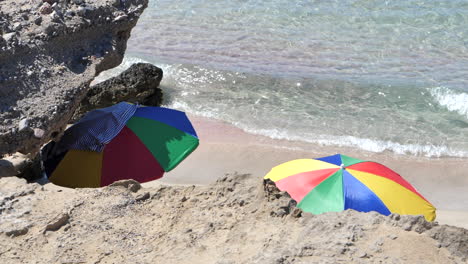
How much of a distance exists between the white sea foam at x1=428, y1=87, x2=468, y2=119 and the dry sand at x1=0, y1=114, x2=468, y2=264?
831cm

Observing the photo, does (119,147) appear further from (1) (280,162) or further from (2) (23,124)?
(1) (280,162)

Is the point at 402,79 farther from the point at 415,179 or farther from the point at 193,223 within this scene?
the point at 193,223

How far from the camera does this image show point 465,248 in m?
4.02

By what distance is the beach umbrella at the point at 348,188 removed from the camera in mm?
7160

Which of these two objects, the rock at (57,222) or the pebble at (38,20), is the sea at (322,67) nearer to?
the pebble at (38,20)

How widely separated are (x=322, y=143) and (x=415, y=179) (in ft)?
5.65

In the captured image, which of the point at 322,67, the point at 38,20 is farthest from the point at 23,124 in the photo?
the point at 322,67

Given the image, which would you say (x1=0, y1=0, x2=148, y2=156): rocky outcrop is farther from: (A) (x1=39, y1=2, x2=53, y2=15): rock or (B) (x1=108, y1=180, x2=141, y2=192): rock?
(B) (x1=108, y1=180, x2=141, y2=192): rock

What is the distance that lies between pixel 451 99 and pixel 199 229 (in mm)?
9157

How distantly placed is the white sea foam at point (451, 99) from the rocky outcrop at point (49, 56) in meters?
7.24

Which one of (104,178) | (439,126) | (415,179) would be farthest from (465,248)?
(439,126)

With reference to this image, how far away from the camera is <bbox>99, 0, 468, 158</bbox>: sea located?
11.5 meters

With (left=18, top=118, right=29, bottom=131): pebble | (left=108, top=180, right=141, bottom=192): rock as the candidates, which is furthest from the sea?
(left=108, top=180, right=141, bottom=192): rock

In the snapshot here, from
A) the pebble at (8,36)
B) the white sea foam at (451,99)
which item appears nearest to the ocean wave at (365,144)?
the white sea foam at (451,99)
